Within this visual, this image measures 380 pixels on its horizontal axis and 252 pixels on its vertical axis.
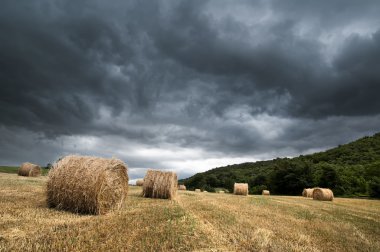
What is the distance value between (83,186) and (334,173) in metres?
49.0

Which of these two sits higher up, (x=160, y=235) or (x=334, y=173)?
(x=334, y=173)

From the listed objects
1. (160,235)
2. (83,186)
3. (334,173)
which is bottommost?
(160,235)

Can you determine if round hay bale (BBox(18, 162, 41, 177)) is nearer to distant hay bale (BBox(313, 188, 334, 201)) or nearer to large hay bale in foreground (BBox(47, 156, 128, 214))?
large hay bale in foreground (BBox(47, 156, 128, 214))

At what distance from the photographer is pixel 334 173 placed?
50656mm

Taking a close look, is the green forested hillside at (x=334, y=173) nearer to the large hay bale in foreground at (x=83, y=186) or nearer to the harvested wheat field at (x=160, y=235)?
the harvested wheat field at (x=160, y=235)

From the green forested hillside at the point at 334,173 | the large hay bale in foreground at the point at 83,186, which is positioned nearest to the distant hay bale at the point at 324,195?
the green forested hillside at the point at 334,173

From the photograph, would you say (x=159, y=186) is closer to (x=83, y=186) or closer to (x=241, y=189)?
(x=83, y=186)

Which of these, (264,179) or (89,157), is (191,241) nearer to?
(89,157)

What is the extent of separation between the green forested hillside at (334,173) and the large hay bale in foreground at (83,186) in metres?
38.9

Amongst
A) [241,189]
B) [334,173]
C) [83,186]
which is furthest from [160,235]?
[334,173]

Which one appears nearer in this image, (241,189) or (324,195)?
(324,195)

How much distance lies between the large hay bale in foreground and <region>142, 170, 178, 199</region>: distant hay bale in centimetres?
564

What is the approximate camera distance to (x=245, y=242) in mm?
6621

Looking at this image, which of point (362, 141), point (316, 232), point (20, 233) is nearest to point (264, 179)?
point (362, 141)
